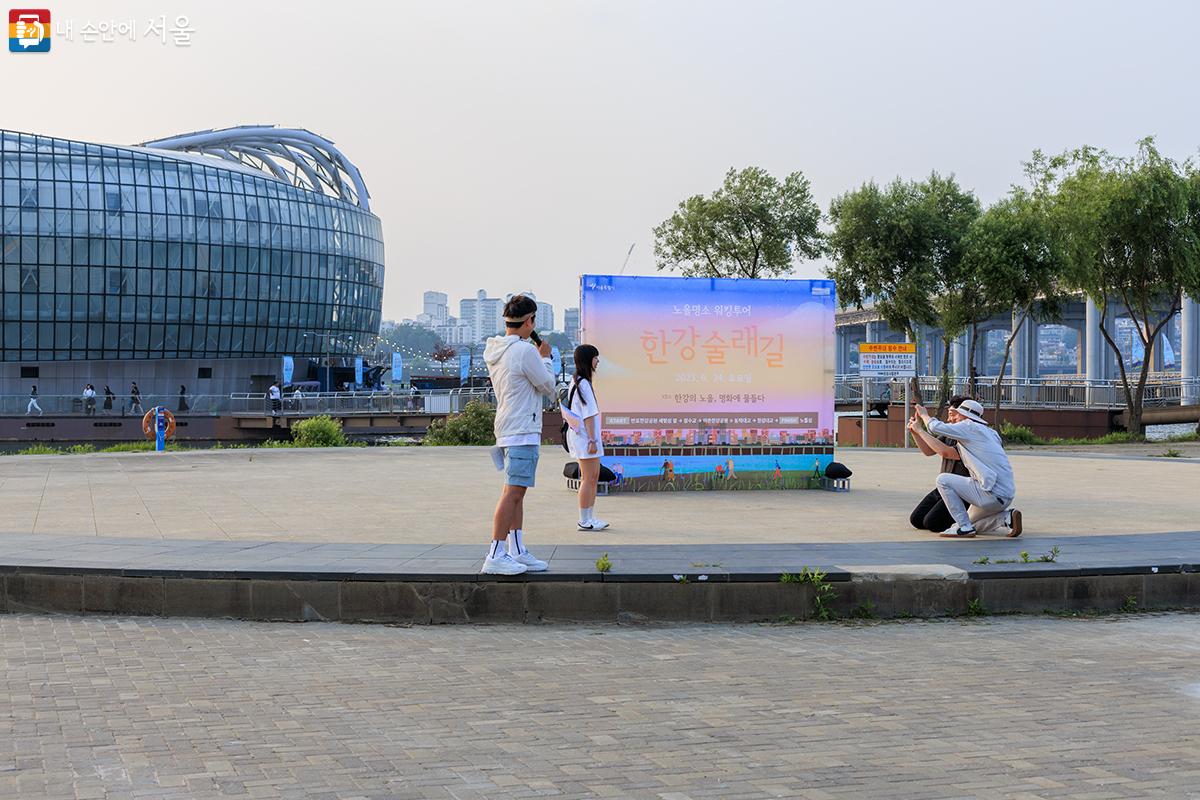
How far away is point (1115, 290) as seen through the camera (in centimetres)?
3662

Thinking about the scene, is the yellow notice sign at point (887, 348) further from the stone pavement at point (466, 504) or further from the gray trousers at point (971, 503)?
the gray trousers at point (971, 503)

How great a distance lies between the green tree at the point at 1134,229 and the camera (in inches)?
1328

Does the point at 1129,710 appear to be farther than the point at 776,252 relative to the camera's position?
No

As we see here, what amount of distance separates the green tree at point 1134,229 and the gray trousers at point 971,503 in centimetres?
2541

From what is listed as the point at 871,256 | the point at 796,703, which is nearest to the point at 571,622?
the point at 796,703

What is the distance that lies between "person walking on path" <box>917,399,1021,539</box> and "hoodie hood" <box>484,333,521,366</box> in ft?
13.3

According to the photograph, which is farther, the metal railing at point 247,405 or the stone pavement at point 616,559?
the metal railing at point 247,405

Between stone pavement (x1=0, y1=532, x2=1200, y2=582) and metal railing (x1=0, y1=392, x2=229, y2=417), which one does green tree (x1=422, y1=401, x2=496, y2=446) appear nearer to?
stone pavement (x1=0, y1=532, x2=1200, y2=582)

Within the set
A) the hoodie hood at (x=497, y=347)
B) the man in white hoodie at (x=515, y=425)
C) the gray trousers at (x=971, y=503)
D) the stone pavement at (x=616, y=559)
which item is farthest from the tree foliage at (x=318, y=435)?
the man in white hoodie at (x=515, y=425)

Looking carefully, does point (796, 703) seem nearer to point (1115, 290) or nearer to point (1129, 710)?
point (1129, 710)

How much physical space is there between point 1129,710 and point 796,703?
1.54 metres

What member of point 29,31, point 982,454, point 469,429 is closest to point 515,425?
point 982,454

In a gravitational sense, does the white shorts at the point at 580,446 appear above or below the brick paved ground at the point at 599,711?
above

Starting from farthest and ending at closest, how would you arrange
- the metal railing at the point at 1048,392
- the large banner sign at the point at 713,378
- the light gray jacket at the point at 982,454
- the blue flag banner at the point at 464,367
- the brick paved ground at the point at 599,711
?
the blue flag banner at the point at 464,367
the metal railing at the point at 1048,392
the large banner sign at the point at 713,378
the light gray jacket at the point at 982,454
the brick paved ground at the point at 599,711
